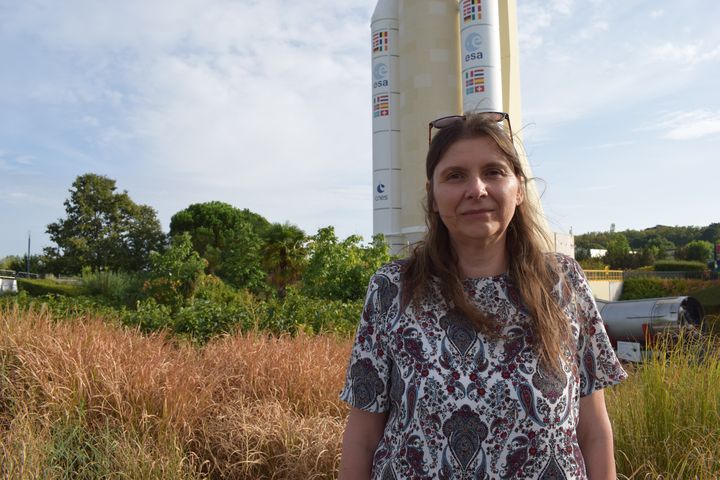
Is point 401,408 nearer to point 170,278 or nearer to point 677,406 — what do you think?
point 677,406

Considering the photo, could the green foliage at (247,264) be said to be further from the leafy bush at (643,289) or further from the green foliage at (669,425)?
the leafy bush at (643,289)

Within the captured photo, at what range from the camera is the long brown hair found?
67.9 inches

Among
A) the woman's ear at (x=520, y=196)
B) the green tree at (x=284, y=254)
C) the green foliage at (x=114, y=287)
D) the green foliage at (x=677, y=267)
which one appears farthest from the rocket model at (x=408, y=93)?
the green foliage at (x=677, y=267)

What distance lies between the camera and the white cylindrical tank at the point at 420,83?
22844 millimetres

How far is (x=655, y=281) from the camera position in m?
29.2

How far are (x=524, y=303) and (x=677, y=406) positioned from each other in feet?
9.31

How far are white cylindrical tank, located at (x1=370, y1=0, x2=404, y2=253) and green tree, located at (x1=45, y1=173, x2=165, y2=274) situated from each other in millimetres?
A: 17624

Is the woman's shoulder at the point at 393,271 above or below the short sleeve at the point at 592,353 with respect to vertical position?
above

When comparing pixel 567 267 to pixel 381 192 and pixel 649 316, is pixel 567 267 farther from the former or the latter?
pixel 381 192

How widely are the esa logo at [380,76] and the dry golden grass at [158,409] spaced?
770 inches

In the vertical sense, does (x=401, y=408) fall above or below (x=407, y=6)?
below

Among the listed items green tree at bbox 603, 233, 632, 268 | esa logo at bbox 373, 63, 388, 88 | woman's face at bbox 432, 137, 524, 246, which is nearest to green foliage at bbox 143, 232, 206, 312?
woman's face at bbox 432, 137, 524, 246

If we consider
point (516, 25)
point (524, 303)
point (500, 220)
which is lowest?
point (524, 303)

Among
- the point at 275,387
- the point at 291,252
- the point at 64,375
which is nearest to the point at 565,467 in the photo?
the point at 275,387
